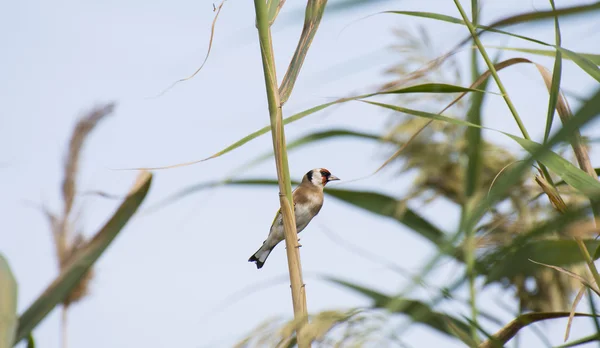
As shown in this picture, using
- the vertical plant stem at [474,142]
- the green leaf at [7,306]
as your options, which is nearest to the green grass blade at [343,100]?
the vertical plant stem at [474,142]

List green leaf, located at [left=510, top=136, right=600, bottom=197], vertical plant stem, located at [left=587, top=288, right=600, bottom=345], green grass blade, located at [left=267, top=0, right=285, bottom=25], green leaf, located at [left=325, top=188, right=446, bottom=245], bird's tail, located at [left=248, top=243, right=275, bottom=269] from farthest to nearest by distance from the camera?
bird's tail, located at [left=248, top=243, right=275, bottom=269]
green leaf, located at [left=325, top=188, right=446, bottom=245]
green grass blade, located at [left=267, top=0, right=285, bottom=25]
green leaf, located at [left=510, top=136, right=600, bottom=197]
vertical plant stem, located at [left=587, top=288, right=600, bottom=345]

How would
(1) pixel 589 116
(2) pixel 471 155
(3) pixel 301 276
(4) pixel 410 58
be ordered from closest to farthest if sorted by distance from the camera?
(1) pixel 589 116 → (3) pixel 301 276 → (2) pixel 471 155 → (4) pixel 410 58

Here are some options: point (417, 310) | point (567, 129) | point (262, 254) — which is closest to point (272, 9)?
point (417, 310)

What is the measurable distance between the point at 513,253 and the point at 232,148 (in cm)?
67

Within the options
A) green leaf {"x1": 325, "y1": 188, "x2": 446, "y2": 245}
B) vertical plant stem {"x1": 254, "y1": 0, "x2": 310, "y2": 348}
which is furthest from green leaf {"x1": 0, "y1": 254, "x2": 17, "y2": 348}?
green leaf {"x1": 325, "y1": 188, "x2": 446, "y2": 245}

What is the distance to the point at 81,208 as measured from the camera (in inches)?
51.2

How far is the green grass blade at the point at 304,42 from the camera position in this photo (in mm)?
1342

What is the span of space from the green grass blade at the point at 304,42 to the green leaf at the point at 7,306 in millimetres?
549

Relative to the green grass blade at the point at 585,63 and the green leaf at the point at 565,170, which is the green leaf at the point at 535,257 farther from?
the green grass blade at the point at 585,63

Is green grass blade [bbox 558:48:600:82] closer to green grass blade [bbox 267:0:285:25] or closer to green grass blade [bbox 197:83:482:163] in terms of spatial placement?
green grass blade [bbox 197:83:482:163]

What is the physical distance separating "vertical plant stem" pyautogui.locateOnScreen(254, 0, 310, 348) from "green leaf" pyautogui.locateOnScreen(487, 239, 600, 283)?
1.27 ft

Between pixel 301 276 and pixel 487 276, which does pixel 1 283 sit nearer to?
pixel 301 276

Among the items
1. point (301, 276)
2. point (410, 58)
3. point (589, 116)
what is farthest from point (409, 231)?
point (410, 58)

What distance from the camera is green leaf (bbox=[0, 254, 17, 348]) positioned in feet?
3.25
